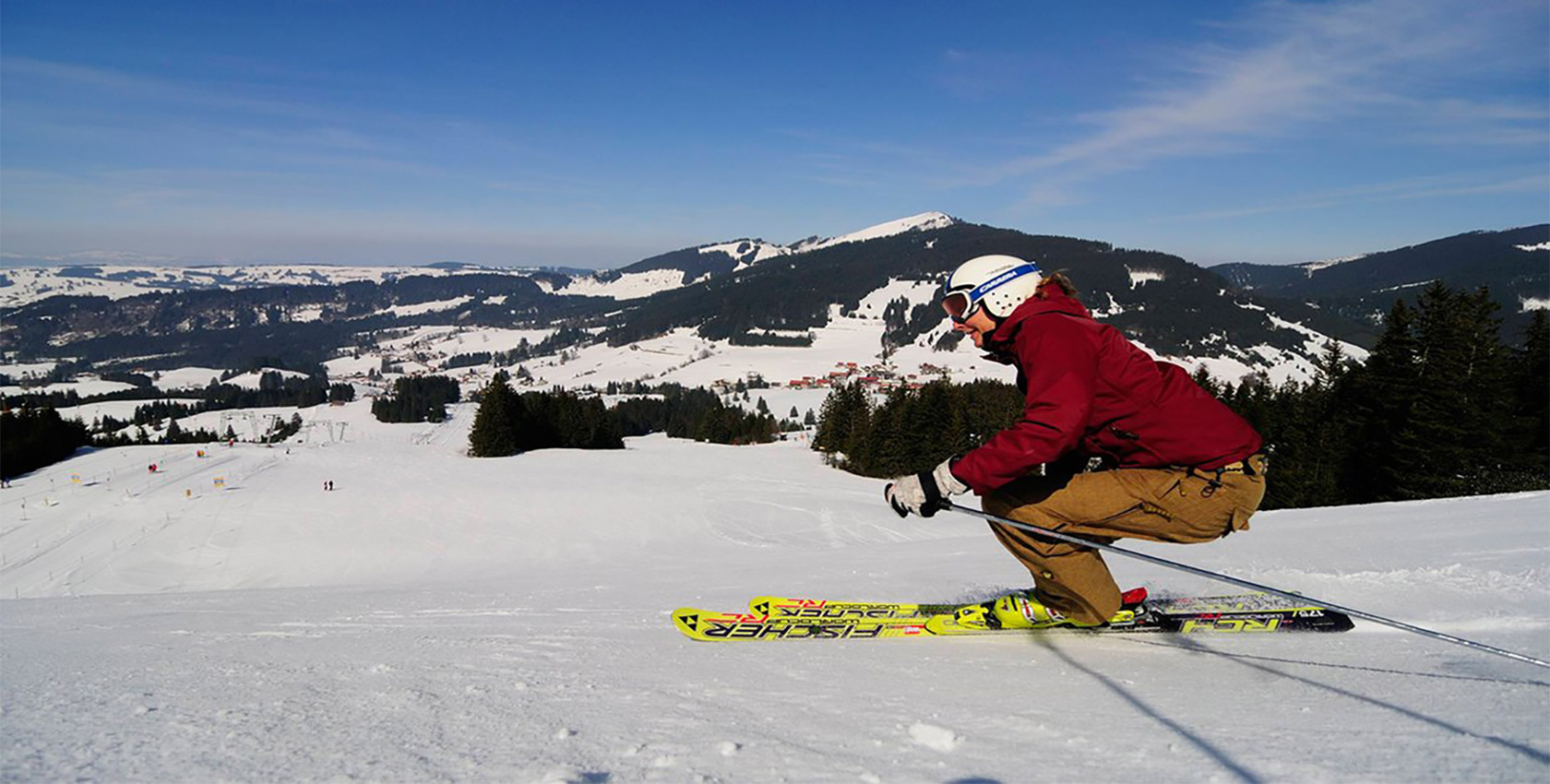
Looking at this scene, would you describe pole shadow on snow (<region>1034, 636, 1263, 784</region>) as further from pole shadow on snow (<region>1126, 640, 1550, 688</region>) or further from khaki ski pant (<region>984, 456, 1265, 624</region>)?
pole shadow on snow (<region>1126, 640, 1550, 688</region>)

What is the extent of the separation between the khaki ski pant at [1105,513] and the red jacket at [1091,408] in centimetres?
14

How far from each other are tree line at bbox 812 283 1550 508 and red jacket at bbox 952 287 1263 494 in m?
26.6

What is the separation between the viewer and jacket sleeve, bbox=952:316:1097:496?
3.83 meters

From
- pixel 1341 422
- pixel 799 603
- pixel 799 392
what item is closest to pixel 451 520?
pixel 799 603

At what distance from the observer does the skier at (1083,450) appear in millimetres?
3912

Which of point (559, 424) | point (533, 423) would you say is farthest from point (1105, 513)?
point (559, 424)

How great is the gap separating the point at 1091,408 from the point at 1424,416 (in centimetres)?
2747

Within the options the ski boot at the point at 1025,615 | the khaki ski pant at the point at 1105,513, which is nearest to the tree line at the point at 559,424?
the ski boot at the point at 1025,615

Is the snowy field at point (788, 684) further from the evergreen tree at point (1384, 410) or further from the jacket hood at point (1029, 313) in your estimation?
the evergreen tree at point (1384, 410)

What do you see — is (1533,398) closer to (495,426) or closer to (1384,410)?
(1384,410)

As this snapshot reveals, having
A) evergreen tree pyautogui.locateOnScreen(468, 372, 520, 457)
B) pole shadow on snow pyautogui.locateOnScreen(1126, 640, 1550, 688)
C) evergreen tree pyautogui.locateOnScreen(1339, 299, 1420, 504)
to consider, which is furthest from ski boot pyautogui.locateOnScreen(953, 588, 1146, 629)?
evergreen tree pyautogui.locateOnScreen(468, 372, 520, 457)

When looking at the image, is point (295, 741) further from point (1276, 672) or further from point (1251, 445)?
point (1251, 445)

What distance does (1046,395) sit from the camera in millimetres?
3887

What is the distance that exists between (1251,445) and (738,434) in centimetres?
8023
